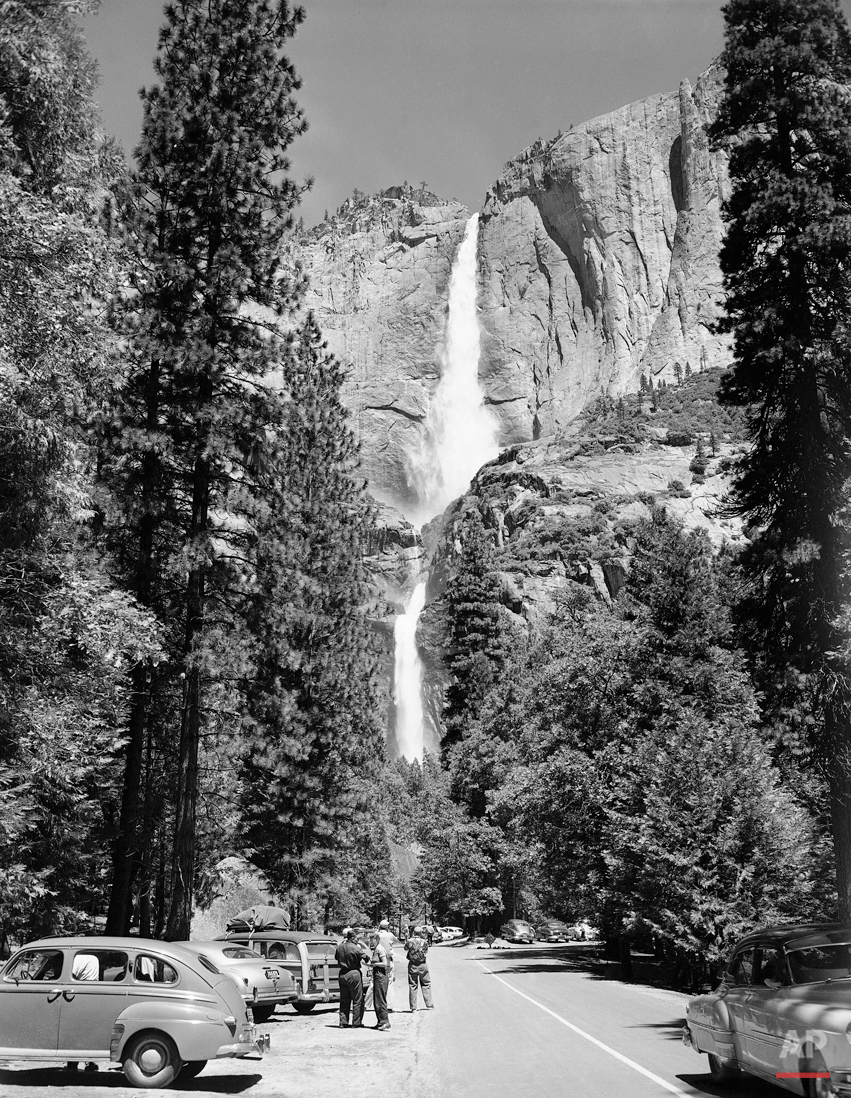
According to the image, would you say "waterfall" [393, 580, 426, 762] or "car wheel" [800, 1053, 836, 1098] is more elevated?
"waterfall" [393, 580, 426, 762]

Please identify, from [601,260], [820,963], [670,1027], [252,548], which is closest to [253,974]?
[670,1027]

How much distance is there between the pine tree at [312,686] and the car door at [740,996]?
53.0 feet

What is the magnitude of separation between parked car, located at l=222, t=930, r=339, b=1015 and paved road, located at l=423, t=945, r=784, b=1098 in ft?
7.29

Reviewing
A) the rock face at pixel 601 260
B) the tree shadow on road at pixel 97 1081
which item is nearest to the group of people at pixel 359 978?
the tree shadow on road at pixel 97 1081

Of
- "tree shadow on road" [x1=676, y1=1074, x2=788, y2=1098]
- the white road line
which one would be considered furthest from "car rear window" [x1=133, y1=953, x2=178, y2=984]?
"tree shadow on road" [x1=676, y1=1074, x2=788, y2=1098]

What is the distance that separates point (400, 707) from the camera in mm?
126000

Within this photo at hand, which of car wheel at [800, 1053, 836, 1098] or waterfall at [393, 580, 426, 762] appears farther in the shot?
waterfall at [393, 580, 426, 762]

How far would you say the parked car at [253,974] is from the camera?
1421cm

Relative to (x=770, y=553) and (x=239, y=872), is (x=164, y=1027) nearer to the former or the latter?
(x=770, y=553)

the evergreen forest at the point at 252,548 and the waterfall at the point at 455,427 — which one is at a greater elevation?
the waterfall at the point at 455,427

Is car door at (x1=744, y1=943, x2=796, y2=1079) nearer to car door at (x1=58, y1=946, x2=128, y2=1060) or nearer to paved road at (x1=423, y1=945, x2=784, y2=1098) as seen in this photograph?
paved road at (x1=423, y1=945, x2=784, y2=1098)

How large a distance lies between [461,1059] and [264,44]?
1812 centimetres

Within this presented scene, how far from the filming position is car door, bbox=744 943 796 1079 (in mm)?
7895

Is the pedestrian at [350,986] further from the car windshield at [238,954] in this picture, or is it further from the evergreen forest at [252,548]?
the evergreen forest at [252,548]
